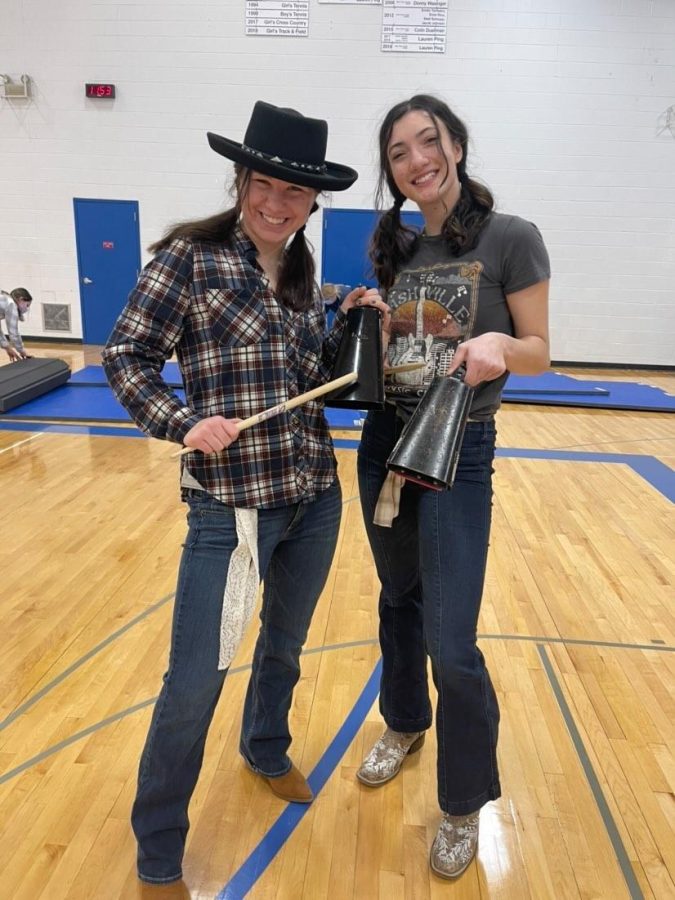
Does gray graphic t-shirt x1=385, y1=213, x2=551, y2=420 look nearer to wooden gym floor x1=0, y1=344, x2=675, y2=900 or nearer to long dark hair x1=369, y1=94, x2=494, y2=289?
long dark hair x1=369, y1=94, x2=494, y2=289

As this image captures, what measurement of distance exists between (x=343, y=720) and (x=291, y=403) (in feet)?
4.29

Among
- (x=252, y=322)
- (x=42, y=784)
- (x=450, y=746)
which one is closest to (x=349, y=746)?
(x=450, y=746)

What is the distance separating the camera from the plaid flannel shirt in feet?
4.28

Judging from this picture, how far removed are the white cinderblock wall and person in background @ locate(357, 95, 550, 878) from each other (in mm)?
7263

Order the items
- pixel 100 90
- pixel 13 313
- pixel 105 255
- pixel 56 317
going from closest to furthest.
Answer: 1. pixel 13 313
2. pixel 100 90
3. pixel 105 255
4. pixel 56 317

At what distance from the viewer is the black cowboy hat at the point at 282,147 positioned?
4.26 ft

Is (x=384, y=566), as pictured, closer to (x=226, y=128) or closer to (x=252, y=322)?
(x=252, y=322)

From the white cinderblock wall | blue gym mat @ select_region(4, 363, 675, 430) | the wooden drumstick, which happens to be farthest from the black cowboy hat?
the white cinderblock wall

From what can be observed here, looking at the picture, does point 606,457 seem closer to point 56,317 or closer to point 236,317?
point 236,317

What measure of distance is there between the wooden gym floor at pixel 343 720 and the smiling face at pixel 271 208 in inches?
59.9

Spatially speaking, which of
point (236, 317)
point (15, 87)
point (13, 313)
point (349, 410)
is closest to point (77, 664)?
point (236, 317)

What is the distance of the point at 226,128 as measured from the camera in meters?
8.27

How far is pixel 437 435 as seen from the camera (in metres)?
Result: 1.32

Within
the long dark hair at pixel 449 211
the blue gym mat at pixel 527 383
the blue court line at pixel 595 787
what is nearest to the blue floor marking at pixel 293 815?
the blue court line at pixel 595 787
